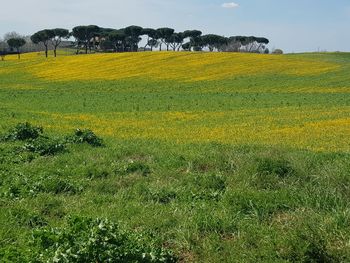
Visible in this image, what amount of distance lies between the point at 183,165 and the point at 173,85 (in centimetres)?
3467

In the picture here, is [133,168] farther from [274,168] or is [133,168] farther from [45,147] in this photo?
[45,147]

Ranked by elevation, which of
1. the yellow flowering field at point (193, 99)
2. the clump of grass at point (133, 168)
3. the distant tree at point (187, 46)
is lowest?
the distant tree at point (187, 46)

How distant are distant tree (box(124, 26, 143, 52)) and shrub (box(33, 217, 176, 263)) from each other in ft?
369

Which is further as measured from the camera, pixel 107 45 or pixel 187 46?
pixel 187 46

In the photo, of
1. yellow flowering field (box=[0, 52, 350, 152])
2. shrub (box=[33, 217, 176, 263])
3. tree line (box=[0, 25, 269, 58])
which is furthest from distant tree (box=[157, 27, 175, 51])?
shrub (box=[33, 217, 176, 263])

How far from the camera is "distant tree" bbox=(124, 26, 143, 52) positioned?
115363 mm

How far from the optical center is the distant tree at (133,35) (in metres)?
115

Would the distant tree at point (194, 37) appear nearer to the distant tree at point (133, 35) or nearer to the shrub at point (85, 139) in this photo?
the distant tree at point (133, 35)

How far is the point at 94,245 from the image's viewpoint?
506 cm

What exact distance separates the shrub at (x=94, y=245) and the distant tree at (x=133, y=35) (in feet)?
369

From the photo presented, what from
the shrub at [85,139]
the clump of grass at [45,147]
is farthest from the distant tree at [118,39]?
the clump of grass at [45,147]

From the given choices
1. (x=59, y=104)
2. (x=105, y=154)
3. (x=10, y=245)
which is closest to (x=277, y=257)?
(x=10, y=245)

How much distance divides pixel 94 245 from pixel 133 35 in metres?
115

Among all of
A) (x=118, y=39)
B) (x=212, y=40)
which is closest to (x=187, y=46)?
(x=212, y=40)
